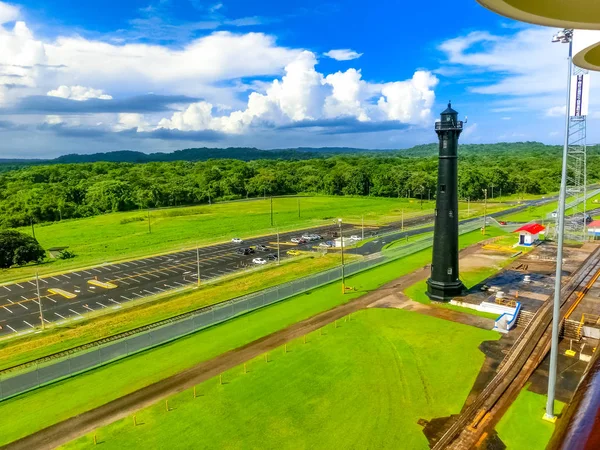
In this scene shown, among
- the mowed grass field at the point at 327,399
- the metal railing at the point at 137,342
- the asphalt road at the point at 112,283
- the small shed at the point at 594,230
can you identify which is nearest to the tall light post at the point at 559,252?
the mowed grass field at the point at 327,399

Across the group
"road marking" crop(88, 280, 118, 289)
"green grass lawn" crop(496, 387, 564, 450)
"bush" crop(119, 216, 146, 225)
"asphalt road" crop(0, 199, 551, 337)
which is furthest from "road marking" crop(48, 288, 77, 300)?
"bush" crop(119, 216, 146, 225)

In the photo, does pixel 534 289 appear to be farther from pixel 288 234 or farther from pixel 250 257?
pixel 288 234

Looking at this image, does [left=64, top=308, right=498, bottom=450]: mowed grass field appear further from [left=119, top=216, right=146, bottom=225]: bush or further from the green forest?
the green forest

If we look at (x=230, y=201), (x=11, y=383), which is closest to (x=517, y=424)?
(x=11, y=383)

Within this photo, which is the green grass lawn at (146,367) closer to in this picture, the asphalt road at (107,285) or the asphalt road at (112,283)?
the asphalt road at (112,283)

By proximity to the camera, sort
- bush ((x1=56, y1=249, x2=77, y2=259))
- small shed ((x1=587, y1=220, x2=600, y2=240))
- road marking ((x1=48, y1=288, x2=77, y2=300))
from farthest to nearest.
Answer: bush ((x1=56, y1=249, x2=77, y2=259)) < small shed ((x1=587, y1=220, x2=600, y2=240)) < road marking ((x1=48, y1=288, x2=77, y2=300))

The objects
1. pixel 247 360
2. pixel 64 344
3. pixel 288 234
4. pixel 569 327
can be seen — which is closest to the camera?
pixel 247 360

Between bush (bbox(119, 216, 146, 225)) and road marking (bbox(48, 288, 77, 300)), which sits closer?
road marking (bbox(48, 288, 77, 300))

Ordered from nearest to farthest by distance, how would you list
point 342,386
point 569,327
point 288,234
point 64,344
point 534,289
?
point 342,386 < point 569,327 < point 64,344 < point 534,289 < point 288,234
